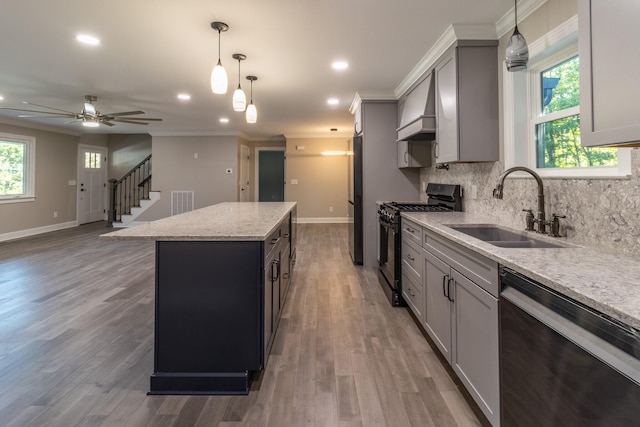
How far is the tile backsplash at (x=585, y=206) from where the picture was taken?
1.47 m

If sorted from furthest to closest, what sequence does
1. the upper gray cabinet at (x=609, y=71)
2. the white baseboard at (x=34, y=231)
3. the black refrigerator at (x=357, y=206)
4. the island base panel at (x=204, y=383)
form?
the white baseboard at (x=34, y=231)
the black refrigerator at (x=357, y=206)
the island base panel at (x=204, y=383)
the upper gray cabinet at (x=609, y=71)

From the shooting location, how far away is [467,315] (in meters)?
1.68

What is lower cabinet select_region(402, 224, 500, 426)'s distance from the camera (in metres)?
1.44

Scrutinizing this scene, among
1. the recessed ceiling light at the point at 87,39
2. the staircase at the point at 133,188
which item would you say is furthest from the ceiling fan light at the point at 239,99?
the staircase at the point at 133,188

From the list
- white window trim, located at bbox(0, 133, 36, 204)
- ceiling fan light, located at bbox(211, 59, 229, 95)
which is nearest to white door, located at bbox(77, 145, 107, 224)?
white window trim, located at bbox(0, 133, 36, 204)

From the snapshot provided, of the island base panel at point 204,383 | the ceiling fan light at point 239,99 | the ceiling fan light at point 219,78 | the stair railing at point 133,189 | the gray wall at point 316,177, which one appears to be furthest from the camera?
the stair railing at point 133,189

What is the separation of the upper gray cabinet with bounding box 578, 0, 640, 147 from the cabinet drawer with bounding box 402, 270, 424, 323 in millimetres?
1594

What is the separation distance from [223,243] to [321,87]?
130 inches

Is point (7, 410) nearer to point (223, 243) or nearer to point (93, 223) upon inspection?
point (223, 243)

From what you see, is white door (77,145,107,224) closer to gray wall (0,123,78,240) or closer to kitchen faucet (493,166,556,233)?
gray wall (0,123,78,240)

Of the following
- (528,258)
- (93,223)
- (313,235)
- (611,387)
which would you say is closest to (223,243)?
(528,258)

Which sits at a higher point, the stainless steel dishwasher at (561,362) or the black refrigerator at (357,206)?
the black refrigerator at (357,206)

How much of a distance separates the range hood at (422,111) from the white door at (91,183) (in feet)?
27.8

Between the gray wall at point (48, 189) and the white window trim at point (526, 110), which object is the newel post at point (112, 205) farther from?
the white window trim at point (526, 110)
